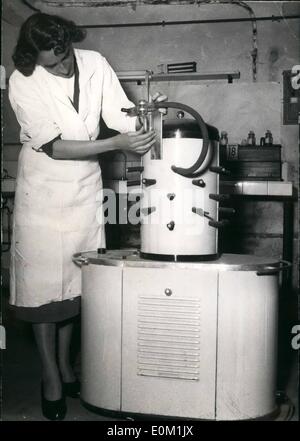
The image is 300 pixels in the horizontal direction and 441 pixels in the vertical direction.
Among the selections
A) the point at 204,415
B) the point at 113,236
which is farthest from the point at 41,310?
the point at 113,236

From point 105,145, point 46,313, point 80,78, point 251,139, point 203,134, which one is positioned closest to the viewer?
point 203,134

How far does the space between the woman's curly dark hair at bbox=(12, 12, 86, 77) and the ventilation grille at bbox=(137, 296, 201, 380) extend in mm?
1089

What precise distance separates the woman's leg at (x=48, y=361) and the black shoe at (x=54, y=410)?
2cm

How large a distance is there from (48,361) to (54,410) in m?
0.19

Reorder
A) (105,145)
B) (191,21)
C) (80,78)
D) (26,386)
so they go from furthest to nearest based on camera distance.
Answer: (191,21) → (26,386) → (80,78) → (105,145)

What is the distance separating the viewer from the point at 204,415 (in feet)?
5.85

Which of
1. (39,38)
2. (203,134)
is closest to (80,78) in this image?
(39,38)

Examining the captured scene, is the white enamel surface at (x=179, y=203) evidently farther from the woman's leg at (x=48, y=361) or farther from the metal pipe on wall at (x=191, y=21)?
the metal pipe on wall at (x=191, y=21)

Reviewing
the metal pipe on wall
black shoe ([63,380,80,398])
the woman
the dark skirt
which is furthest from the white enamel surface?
the metal pipe on wall

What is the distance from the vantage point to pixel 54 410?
1936mm

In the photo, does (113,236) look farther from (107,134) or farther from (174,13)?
(174,13)

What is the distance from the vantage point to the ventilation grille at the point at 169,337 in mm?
1789

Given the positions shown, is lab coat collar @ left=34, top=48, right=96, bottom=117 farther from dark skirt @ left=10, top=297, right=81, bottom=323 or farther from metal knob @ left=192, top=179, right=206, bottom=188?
dark skirt @ left=10, top=297, right=81, bottom=323

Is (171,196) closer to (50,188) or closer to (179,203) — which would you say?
(179,203)
